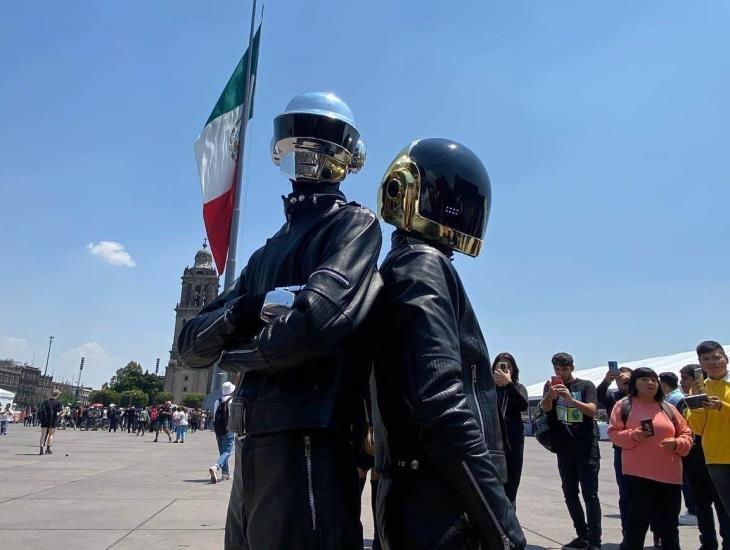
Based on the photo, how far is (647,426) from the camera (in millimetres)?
4555

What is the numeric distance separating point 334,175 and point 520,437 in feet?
13.3

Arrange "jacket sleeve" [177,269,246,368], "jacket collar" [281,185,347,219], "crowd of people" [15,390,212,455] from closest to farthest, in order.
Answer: "jacket sleeve" [177,269,246,368] < "jacket collar" [281,185,347,219] < "crowd of people" [15,390,212,455]

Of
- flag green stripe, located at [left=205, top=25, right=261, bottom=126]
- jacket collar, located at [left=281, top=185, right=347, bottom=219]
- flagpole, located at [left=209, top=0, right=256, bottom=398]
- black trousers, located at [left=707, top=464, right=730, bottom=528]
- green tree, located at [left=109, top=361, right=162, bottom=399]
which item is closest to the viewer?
jacket collar, located at [left=281, top=185, right=347, bottom=219]

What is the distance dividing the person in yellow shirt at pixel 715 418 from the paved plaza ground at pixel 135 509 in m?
1.20

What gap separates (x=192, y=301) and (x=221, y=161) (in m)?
95.8

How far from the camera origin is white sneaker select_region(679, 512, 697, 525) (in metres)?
6.74

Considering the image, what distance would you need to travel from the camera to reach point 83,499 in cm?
710

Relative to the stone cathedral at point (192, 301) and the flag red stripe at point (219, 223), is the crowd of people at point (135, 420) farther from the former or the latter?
the stone cathedral at point (192, 301)

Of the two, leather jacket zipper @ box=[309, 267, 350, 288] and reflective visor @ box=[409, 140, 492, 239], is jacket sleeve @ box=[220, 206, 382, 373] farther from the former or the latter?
reflective visor @ box=[409, 140, 492, 239]

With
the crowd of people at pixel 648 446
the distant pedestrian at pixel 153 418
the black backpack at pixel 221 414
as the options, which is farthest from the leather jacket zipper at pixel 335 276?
the distant pedestrian at pixel 153 418

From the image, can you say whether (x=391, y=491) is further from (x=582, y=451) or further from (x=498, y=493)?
(x=582, y=451)

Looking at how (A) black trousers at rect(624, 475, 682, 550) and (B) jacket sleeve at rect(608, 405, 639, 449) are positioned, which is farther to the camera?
(B) jacket sleeve at rect(608, 405, 639, 449)

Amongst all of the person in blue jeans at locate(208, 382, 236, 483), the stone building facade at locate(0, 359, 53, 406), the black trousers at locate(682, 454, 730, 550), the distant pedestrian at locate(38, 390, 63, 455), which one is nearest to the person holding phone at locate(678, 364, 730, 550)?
the black trousers at locate(682, 454, 730, 550)

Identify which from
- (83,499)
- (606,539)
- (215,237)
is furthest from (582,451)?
(215,237)
